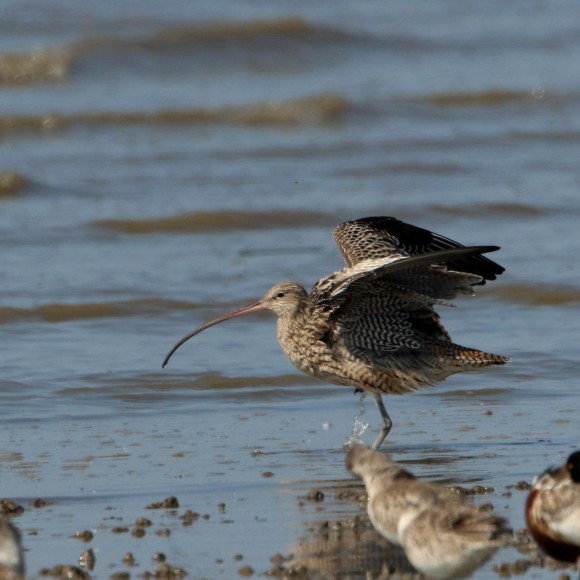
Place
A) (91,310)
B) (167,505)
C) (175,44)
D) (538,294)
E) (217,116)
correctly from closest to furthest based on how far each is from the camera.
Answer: (167,505), (91,310), (538,294), (217,116), (175,44)

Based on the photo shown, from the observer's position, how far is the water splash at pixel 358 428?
8.11 m

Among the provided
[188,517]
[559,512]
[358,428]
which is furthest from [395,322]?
[559,512]

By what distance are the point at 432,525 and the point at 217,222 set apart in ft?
31.8

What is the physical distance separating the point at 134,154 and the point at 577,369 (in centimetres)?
955

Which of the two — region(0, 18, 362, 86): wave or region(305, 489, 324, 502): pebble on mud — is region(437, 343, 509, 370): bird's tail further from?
region(0, 18, 362, 86): wave

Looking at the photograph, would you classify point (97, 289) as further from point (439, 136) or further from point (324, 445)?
point (439, 136)

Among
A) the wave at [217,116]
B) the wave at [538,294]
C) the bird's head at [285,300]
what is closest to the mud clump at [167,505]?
the bird's head at [285,300]

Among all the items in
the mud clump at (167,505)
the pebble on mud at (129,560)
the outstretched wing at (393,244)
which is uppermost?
the outstretched wing at (393,244)

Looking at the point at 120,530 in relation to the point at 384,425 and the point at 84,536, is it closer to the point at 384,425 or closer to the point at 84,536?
the point at 84,536

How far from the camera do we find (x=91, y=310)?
11.3 m

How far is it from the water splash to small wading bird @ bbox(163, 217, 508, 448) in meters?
0.19

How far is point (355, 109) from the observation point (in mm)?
20672

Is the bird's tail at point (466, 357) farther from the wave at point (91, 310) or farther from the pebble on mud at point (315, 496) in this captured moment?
the wave at point (91, 310)

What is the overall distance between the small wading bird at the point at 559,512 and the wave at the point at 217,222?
9.24m
